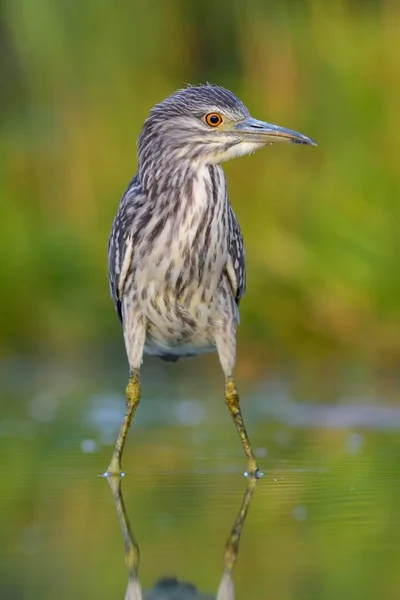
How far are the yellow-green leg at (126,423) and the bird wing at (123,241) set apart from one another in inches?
17.0

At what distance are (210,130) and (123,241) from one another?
2.23 ft

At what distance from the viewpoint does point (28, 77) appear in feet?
60.1

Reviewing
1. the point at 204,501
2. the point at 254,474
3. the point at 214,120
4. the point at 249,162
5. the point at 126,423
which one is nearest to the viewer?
the point at 204,501

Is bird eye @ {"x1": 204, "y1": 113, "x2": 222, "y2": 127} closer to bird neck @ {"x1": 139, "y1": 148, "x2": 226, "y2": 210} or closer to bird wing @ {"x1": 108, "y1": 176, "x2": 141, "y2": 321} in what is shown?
bird neck @ {"x1": 139, "y1": 148, "x2": 226, "y2": 210}

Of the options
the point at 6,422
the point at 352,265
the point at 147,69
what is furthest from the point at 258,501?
the point at 147,69

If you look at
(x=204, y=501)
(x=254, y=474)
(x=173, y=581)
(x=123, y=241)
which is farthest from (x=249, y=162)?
(x=173, y=581)

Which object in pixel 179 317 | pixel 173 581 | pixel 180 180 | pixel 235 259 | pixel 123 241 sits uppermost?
pixel 180 180

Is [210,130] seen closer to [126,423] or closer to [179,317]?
[179,317]

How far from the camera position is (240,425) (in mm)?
7426

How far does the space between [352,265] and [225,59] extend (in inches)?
253

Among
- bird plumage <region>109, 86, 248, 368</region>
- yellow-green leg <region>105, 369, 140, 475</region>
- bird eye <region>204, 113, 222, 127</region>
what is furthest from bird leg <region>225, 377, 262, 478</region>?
bird eye <region>204, 113, 222, 127</region>

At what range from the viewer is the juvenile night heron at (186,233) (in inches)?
285

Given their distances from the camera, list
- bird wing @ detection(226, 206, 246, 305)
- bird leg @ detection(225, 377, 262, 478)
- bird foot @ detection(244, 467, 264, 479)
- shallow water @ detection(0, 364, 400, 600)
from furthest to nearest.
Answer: bird wing @ detection(226, 206, 246, 305)
bird leg @ detection(225, 377, 262, 478)
bird foot @ detection(244, 467, 264, 479)
shallow water @ detection(0, 364, 400, 600)

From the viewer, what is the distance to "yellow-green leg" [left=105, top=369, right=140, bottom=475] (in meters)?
7.11
